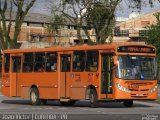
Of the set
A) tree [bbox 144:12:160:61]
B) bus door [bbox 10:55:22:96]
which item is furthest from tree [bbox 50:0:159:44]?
bus door [bbox 10:55:22:96]

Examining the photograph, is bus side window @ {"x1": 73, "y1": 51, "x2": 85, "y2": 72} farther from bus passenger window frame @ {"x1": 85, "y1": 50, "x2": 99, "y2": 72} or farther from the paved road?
the paved road

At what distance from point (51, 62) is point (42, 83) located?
1.31 m

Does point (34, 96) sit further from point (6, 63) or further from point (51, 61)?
point (6, 63)

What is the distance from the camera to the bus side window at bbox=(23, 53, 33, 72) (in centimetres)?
3125

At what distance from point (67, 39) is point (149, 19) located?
15367 mm

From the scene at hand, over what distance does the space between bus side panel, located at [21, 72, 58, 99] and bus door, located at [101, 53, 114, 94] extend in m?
3.22

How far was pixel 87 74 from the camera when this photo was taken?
28109 millimetres

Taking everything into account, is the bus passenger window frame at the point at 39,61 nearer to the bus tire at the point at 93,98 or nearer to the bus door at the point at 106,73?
the bus tire at the point at 93,98

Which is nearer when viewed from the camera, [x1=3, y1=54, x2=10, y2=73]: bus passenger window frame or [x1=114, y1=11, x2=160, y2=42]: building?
[x1=3, y1=54, x2=10, y2=73]: bus passenger window frame

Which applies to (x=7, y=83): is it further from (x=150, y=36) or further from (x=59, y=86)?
(x=150, y=36)

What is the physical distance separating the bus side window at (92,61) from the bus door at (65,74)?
4.55 ft

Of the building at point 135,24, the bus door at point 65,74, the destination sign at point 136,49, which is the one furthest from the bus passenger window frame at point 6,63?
the building at point 135,24

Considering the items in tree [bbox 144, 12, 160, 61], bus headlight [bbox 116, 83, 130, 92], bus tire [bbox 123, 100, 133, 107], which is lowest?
bus tire [bbox 123, 100, 133, 107]

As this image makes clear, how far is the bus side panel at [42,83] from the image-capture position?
29844 millimetres
